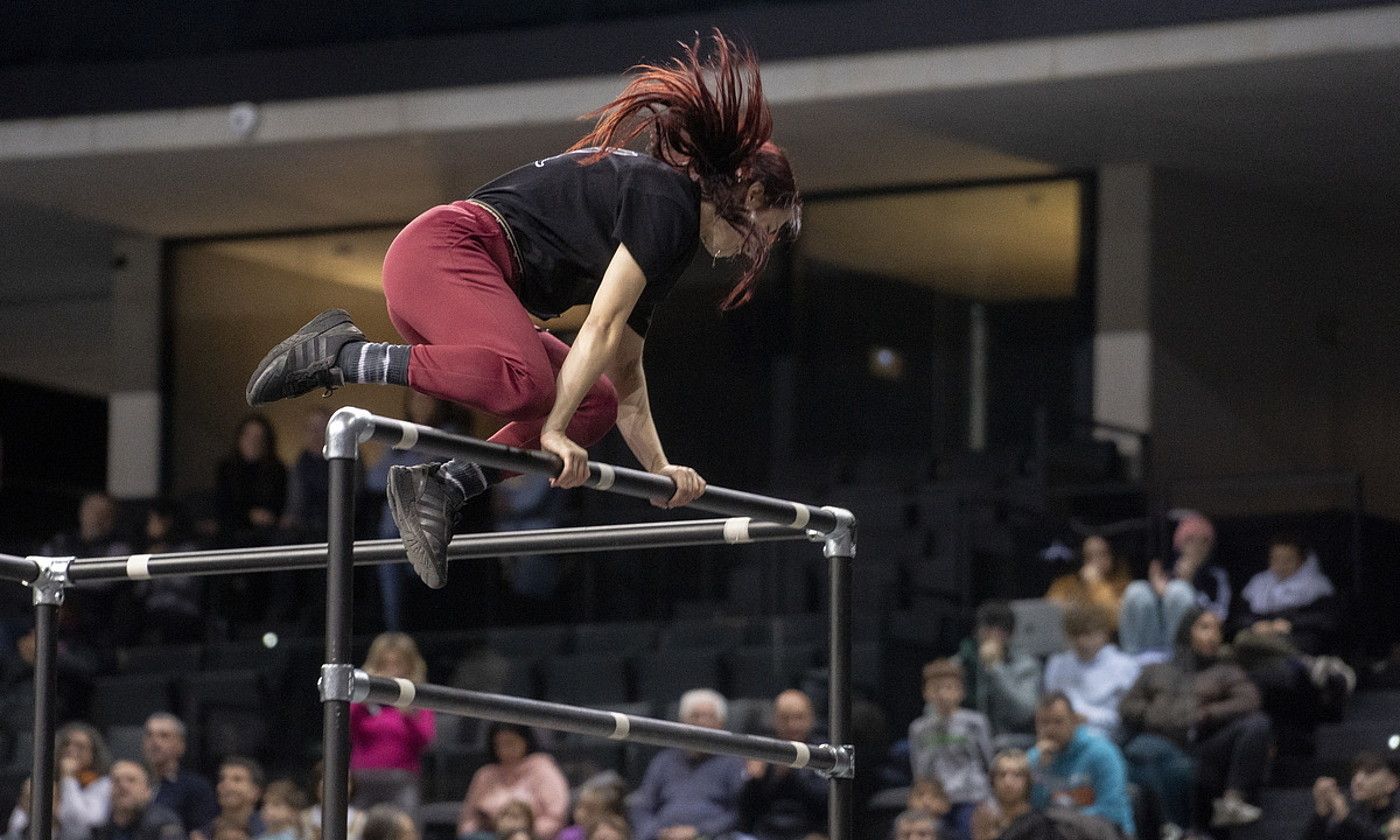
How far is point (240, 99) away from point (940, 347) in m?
4.07

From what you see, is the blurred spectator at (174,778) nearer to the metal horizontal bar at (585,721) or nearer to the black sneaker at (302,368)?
the metal horizontal bar at (585,721)

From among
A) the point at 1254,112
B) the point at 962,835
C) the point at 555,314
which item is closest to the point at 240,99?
the point at 1254,112

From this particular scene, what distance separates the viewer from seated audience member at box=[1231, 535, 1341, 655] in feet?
29.4

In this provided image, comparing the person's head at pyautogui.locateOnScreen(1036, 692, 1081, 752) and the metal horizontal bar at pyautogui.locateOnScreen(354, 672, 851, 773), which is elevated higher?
the metal horizontal bar at pyautogui.locateOnScreen(354, 672, 851, 773)

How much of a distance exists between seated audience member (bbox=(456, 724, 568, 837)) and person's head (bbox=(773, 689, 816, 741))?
0.82 meters

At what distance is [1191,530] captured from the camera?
9.05 m

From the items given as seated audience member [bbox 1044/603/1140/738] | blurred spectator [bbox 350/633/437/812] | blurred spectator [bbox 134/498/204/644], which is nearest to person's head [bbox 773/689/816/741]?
seated audience member [bbox 1044/603/1140/738]

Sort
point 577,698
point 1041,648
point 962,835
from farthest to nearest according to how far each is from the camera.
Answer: point 577,698
point 1041,648
point 962,835

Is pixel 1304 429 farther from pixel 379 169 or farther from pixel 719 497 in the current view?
pixel 719 497

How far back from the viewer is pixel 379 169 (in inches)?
500

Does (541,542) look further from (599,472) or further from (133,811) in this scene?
Answer: (133,811)

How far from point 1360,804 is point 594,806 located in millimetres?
2606

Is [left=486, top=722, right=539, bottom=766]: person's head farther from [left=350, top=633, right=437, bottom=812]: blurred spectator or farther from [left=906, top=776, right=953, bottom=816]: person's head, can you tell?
[left=906, top=776, right=953, bottom=816]: person's head

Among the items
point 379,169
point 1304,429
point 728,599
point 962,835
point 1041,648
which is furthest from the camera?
point 1304,429
